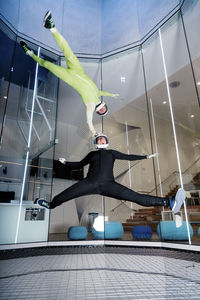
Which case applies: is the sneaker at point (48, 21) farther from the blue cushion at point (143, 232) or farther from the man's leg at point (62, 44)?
the blue cushion at point (143, 232)

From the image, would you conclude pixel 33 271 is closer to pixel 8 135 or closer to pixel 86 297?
pixel 86 297

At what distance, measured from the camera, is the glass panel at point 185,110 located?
3.53 m

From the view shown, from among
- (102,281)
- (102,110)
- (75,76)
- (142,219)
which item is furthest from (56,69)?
(142,219)

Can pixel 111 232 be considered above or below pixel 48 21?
below

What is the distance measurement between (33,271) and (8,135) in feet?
8.67

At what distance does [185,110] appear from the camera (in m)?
3.96

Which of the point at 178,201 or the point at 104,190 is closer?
the point at 178,201

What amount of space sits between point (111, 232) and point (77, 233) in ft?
2.29

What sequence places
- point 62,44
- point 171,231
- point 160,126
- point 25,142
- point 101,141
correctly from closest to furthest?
1. point 101,141
2. point 62,44
3. point 171,231
4. point 25,142
5. point 160,126

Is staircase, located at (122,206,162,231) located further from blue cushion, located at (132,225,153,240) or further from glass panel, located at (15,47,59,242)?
glass panel, located at (15,47,59,242)

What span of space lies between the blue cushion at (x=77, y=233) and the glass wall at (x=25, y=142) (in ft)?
1.67

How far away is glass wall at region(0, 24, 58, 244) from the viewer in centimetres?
364

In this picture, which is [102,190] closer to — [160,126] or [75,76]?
[75,76]

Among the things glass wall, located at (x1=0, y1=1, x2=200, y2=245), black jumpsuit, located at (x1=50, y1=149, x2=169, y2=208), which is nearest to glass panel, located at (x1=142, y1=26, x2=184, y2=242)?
glass wall, located at (x1=0, y1=1, x2=200, y2=245)
